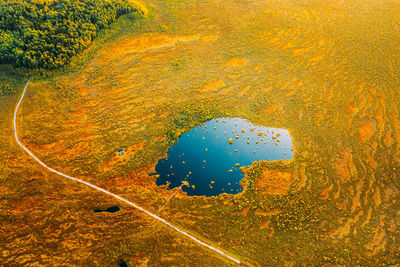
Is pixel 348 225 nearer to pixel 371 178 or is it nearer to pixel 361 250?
pixel 361 250

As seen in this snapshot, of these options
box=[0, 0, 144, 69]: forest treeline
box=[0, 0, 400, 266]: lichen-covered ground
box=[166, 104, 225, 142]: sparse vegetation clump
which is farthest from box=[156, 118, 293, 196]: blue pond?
box=[0, 0, 144, 69]: forest treeline

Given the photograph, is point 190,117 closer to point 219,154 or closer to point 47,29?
point 219,154

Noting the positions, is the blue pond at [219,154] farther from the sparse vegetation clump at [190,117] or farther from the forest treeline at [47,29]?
the forest treeline at [47,29]

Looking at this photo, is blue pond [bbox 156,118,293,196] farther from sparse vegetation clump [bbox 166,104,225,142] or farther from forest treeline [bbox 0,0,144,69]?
forest treeline [bbox 0,0,144,69]

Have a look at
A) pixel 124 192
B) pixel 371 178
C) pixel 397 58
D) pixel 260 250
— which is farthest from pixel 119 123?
pixel 397 58

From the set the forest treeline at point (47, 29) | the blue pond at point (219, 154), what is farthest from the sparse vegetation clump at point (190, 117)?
the forest treeline at point (47, 29)

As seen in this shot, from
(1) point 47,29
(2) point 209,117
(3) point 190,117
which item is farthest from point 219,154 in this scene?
(1) point 47,29
